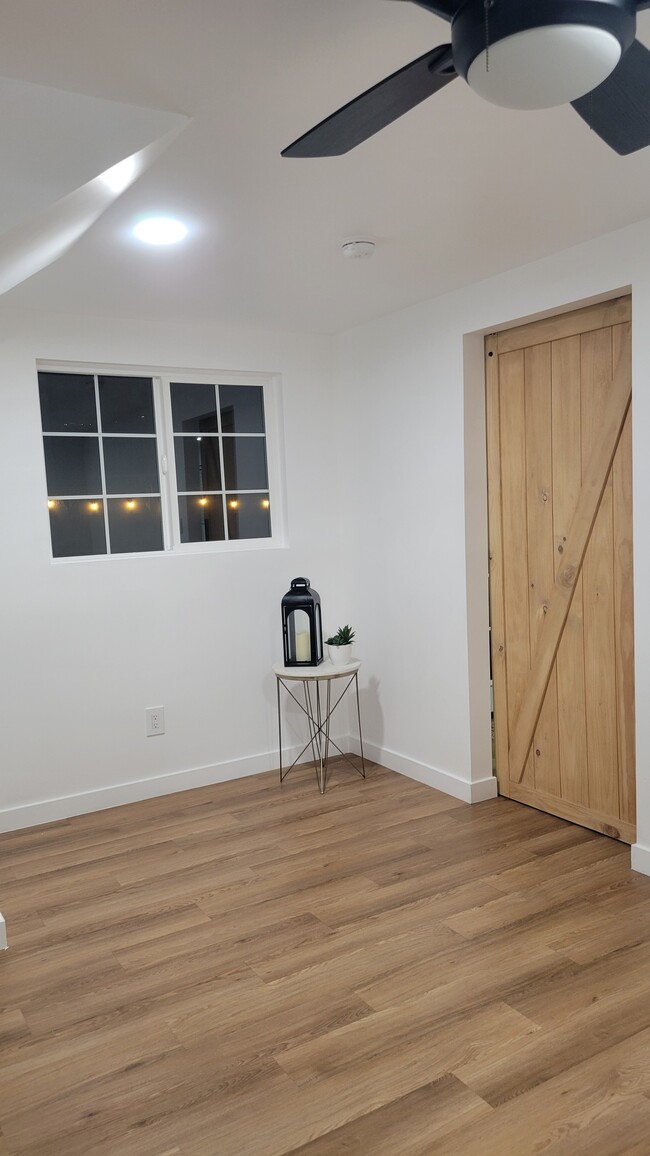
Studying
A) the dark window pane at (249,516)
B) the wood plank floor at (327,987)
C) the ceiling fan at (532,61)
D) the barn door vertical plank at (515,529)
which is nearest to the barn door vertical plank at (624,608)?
the wood plank floor at (327,987)

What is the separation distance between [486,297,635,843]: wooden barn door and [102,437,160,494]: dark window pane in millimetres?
1633

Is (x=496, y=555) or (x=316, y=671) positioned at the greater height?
(x=496, y=555)

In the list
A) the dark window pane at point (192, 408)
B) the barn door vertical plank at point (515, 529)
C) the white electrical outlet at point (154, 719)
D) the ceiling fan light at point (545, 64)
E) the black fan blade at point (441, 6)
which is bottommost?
the white electrical outlet at point (154, 719)

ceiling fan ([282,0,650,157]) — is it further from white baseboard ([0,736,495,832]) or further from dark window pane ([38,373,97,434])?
white baseboard ([0,736,495,832])

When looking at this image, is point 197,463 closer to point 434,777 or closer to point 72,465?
point 72,465

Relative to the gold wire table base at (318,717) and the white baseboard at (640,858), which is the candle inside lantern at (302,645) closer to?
the gold wire table base at (318,717)

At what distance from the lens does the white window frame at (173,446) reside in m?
3.95

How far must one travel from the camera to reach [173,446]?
4.18m

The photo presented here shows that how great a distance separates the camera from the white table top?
12.9 feet

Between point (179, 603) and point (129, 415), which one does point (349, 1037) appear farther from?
point (129, 415)

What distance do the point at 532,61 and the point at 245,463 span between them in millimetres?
3242

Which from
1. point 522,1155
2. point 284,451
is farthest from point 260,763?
point 522,1155

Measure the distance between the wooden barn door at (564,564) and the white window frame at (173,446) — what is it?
123cm

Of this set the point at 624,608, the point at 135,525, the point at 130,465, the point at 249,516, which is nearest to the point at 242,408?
the point at 249,516
